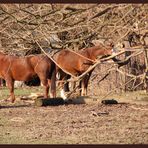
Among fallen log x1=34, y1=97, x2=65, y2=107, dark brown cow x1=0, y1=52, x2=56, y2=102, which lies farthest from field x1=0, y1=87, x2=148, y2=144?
dark brown cow x1=0, y1=52, x2=56, y2=102

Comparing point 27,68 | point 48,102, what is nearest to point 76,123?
point 48,102

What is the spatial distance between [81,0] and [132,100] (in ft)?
31.0

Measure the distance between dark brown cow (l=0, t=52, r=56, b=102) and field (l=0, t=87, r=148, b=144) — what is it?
941mm

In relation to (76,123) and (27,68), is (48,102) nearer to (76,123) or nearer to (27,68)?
(27,68)

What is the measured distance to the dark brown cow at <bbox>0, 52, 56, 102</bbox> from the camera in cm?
1908

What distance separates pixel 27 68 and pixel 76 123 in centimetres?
617

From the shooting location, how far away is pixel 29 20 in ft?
33.0

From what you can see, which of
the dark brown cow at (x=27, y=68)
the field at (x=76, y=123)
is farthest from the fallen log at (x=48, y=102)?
the dark brown cow at (x=27, y=68)

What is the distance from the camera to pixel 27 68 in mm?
19203

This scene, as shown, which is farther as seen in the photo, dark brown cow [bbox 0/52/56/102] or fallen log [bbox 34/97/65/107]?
dark brown cow [bbox 0/52/56/102]

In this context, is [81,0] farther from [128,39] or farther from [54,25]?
[128,39]

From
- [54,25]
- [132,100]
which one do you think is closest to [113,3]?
[54,25]

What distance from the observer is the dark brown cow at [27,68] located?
19.1 metres

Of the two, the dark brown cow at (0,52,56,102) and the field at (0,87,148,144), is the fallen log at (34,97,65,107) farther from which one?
the dark brown cow at (0,52,56,102)
